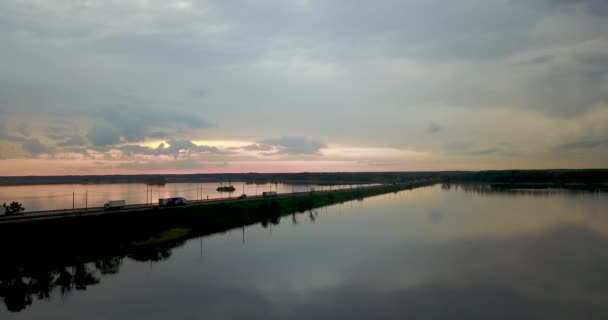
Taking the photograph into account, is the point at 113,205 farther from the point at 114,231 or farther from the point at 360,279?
the point at 360,279

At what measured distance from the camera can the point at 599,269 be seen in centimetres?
4675

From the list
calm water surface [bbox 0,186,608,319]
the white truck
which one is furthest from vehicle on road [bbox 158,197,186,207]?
calm water surface [bbox 0,186,608,319]

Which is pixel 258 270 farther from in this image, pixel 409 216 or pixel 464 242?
pixel 409 216

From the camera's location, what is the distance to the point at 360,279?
1705 inches

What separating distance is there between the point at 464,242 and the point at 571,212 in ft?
179

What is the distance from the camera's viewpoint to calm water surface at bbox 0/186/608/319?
34062 millimetres

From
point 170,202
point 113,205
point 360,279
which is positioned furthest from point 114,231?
point 360,279

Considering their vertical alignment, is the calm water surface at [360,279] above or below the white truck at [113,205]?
below

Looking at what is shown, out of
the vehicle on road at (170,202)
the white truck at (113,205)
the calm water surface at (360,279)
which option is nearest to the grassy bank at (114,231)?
the vehicle on road at (170,202)

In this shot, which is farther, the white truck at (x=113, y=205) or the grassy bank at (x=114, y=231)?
the white truck at (x=113, y=205)

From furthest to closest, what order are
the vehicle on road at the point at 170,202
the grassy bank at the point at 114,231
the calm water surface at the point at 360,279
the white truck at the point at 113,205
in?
the vehicle on road at the point at 170,202, the white truck at the point at 113,205, the grassy bank at the point at 114,231, the calm water surface at the point at 360,279

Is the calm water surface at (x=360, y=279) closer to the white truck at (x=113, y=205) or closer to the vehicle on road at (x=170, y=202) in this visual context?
the vehicle on road at (x=170, y=202)

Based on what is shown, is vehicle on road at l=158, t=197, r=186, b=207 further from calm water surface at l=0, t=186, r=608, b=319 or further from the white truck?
calm water surface at l=0, t=186, r=608, b=319

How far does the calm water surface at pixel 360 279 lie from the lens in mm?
34062
